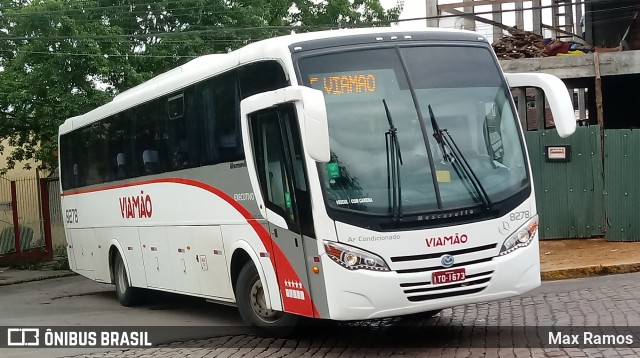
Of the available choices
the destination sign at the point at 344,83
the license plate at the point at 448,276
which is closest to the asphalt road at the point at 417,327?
the license plate at the point at 448,276

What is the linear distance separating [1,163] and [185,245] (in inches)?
811

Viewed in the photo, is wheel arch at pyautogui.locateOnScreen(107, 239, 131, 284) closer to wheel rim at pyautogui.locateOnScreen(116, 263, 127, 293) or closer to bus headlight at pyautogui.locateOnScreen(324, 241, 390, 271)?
wheel rim at pyautogui.locateOnScreen(116, 263, 127, 293)

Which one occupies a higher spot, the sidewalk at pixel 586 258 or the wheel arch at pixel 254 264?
the wheel arch at pixel 254 264

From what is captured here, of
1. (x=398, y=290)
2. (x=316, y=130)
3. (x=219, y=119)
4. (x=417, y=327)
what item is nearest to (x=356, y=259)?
(x=398, y=290)

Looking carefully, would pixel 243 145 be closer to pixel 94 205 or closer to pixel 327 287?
pixel 327 287

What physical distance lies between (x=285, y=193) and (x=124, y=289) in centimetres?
688

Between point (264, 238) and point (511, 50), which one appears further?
point (511, 50)

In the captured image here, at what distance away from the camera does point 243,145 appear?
9.88 meters

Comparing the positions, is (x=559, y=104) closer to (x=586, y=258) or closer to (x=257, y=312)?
(x=257, y=312)

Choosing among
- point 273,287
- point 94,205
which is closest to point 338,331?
point 273,287

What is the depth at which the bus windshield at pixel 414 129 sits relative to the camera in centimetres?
850

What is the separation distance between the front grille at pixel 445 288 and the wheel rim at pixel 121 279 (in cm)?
776

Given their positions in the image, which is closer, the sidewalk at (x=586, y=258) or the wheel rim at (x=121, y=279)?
the sidewalk at (x=586, y=258)

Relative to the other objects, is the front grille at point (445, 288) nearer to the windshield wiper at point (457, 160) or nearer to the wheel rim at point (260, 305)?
the windshield wiper at point (457, 160)
